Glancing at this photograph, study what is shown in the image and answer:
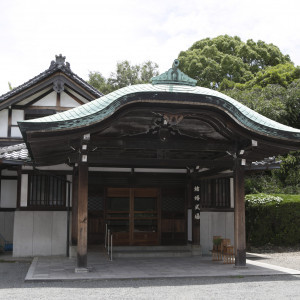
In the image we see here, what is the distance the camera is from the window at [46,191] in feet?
47.3

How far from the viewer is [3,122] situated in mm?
16938

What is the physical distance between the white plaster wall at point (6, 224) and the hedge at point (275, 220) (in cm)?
934

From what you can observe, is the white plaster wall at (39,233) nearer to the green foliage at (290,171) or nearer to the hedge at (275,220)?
the hedge at (275,220)

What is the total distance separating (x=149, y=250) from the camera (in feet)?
47.4

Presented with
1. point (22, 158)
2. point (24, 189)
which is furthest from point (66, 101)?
point (22, 158)

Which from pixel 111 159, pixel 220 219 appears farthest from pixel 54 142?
pixel 220 219

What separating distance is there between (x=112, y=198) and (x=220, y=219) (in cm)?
391

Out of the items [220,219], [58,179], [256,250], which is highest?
[58,179]

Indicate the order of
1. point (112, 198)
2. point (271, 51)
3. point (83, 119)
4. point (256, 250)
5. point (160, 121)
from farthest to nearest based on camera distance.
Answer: point (271, 51) < point (256, 250) < point (112, 198) < point (160, 121) < point (83, 119)

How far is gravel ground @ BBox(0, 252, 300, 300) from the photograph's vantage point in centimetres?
798

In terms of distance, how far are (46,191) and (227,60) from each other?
2258 centimetres

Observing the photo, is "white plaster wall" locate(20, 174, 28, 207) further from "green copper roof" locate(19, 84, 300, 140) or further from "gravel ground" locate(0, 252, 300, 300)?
"green copper roof" locate(19, 84, 300, 140)

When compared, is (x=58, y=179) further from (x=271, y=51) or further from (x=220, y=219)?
(x=271, y=51)

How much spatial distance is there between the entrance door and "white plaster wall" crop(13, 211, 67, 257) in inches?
67.4
